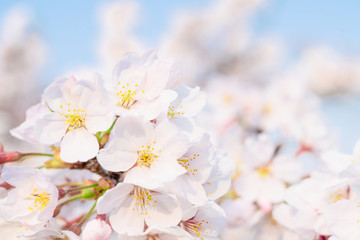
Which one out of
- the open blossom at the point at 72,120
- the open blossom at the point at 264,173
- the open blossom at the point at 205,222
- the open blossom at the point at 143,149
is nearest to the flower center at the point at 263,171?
the open blossom at the point at 264,173

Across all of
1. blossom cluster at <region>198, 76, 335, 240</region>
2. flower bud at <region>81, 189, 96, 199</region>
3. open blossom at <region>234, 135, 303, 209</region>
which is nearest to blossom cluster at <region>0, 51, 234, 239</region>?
flower bud at <region>81, 189, 96, 199</region>

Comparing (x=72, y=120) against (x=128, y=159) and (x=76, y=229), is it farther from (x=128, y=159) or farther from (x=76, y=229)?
(x=76, y=229)

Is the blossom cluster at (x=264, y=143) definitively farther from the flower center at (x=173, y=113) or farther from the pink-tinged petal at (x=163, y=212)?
the pink-tinged petal at (x=163, y=212)

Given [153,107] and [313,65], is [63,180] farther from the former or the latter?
[313,65]

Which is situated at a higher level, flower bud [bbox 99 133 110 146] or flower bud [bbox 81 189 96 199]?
flower bud [bbox 99 133 110 146]

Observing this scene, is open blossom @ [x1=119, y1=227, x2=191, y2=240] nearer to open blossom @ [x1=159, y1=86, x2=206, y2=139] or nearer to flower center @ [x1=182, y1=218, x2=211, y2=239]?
flower center @ [x1=182, y1=218, x2=211, y2=239]

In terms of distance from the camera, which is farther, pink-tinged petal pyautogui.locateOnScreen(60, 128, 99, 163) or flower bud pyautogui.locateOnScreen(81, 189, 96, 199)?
flower bud pyautogui.locateOnScreen(81, 189, 96, 199)

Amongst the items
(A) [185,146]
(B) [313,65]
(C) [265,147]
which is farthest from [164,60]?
(B) [313,65]

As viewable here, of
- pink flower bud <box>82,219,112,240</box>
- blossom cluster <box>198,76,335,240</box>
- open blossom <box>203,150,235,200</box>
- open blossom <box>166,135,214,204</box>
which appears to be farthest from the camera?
blossom cluster <box>198,76,335,240</box>

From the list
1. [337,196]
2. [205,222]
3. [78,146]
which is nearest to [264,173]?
[337,196]
